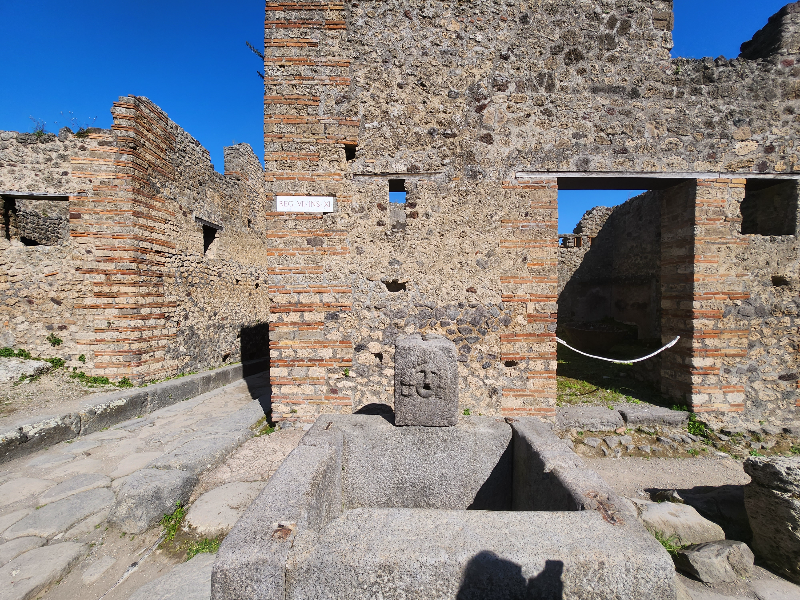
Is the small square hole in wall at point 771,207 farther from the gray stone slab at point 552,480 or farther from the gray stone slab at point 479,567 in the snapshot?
the gray stone slab at point 479,567

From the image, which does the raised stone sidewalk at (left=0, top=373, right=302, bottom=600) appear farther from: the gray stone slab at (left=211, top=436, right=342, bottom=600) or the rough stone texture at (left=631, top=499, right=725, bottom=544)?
the rough stone texture at (left=631, top=499, right=725, bottom=544)

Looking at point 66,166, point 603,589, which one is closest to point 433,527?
point 603,589

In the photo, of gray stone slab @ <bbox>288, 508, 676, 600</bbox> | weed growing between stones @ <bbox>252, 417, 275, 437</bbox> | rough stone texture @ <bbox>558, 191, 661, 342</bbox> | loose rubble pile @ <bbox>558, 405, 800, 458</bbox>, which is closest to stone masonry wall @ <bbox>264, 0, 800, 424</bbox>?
weed growing between stones @ <bbox>252, 417, 275, 437</bbox>

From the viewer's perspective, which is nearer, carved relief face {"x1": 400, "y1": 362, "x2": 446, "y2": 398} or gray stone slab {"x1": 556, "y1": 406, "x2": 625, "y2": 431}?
carved relief face {"x1": 400, "y1": 362, "x2": 446, "y2": 398}

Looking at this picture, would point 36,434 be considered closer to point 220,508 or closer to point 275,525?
point 220,508

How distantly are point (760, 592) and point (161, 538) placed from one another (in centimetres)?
429

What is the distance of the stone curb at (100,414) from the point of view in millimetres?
3664

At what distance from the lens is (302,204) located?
4402 millimetres

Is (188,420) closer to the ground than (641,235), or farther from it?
closer to the ground

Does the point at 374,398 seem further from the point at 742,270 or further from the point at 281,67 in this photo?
the point at 742,270

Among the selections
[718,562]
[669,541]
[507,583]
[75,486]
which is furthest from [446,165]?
[75,486]

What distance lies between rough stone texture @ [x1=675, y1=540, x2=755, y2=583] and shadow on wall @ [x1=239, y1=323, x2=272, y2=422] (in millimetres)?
5632

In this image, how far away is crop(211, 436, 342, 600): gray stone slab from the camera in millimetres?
1542

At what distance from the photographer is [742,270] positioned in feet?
15.4
